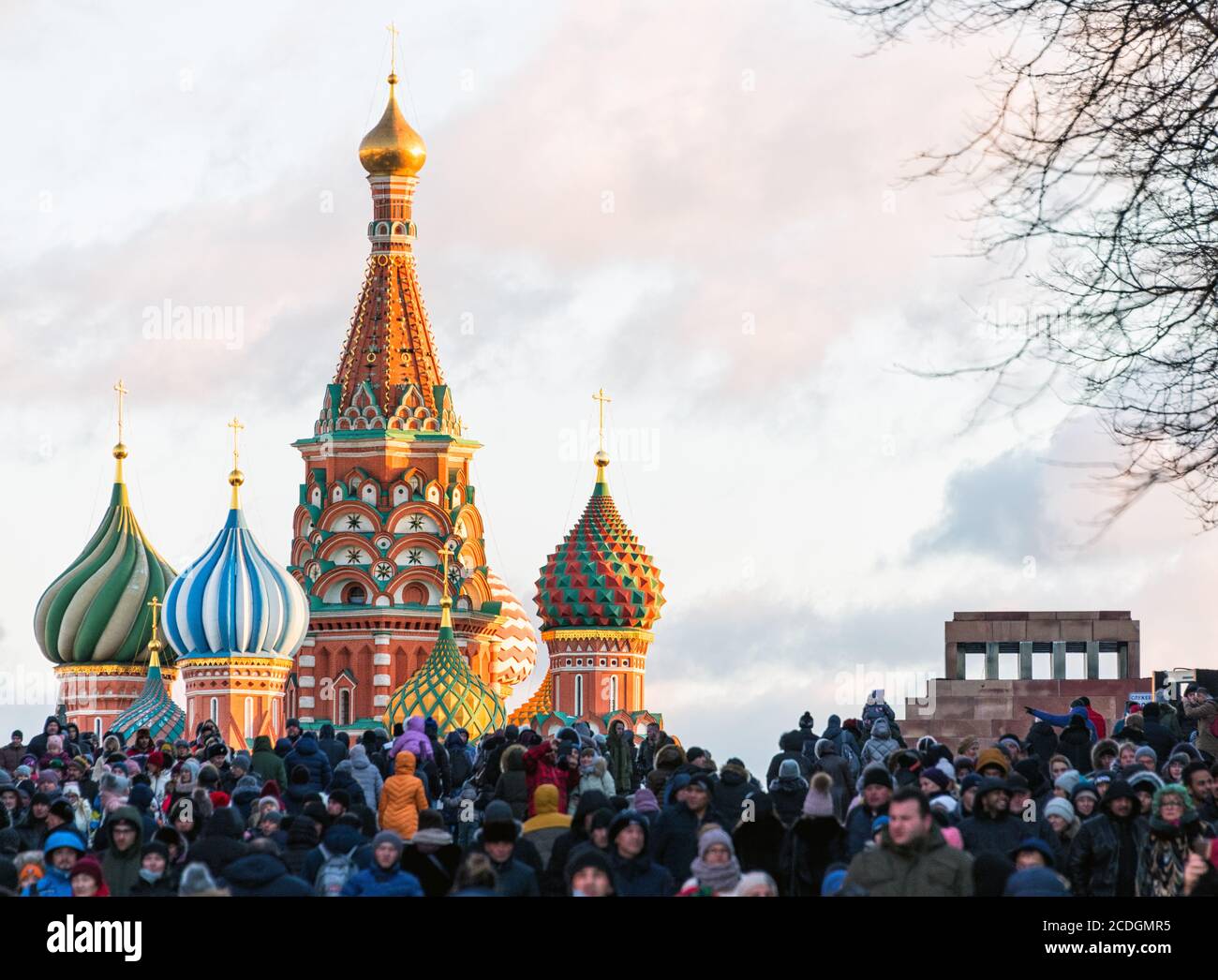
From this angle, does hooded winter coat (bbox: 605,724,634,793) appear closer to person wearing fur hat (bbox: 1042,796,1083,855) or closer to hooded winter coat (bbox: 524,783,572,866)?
hooded winter coat (bbox: 524,783,572,866)

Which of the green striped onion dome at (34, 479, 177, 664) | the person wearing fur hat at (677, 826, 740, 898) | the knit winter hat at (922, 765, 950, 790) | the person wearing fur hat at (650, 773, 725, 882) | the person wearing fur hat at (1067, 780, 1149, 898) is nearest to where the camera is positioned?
the person wearing fur hat at (677, 826, 740, 898)

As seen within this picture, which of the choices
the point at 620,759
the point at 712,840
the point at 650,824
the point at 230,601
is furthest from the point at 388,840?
the point at 230,601

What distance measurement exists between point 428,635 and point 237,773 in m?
71.2

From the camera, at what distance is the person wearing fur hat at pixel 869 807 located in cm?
1617

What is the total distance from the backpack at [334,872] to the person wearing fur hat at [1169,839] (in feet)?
12.0

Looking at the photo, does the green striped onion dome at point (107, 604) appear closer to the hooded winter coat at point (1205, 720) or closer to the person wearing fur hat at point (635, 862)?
the hooded winter coat at point (1205, 720)

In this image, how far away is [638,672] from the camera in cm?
9638

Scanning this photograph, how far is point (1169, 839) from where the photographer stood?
1494 cm

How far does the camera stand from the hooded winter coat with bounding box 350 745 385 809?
68.3ft

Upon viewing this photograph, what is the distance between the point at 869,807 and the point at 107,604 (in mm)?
80138

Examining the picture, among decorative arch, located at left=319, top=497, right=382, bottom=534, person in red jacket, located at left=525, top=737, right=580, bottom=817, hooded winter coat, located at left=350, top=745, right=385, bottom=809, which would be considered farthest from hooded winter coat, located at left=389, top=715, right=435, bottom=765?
decorative arch, located at left=319, top=497, right=382, bottom=534

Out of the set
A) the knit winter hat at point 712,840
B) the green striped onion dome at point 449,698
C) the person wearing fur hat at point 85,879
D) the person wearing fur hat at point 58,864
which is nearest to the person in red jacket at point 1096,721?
the knit winter hat at point 712,840

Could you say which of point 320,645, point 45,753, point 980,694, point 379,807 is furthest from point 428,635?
point 379,807
